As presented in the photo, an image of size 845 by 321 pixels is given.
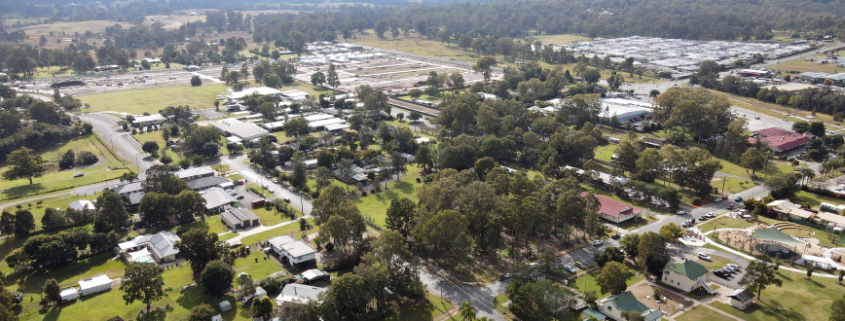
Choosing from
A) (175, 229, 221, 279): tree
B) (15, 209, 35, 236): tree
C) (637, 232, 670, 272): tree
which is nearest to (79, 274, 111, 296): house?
(175, 229, 221, 279): tree

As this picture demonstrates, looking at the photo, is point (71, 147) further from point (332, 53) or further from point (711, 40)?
point (711, 40)

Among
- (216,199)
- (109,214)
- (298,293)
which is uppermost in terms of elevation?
(298,293)

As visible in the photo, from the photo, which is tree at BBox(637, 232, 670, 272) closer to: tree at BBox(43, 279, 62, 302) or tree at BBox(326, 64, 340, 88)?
tree at BBox(43, 279, 62, 302)

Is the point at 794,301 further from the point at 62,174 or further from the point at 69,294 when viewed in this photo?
the point at 62,174

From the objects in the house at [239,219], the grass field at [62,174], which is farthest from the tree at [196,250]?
the grass field at [62,174]

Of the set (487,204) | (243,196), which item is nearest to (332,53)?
(243,196)

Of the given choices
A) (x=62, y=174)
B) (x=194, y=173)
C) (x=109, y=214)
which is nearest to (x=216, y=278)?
(x=109, y=214)
